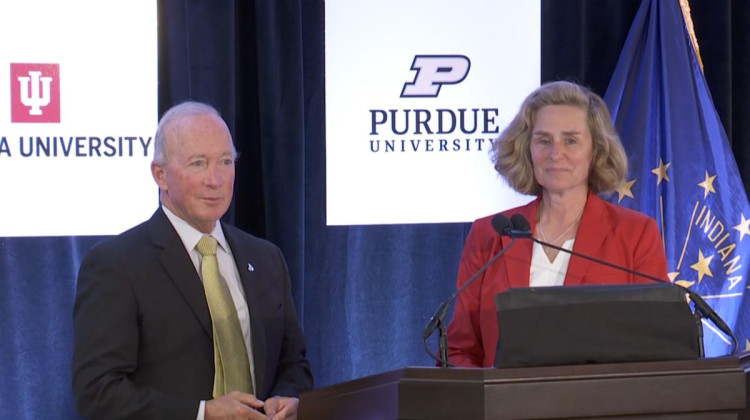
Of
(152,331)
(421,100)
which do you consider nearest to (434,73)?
(421,100)

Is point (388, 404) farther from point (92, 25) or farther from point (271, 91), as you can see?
point (92, 25)

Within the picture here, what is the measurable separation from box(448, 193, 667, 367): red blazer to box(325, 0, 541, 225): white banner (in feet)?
4.48

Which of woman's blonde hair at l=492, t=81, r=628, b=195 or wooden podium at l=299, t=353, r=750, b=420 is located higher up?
woman's blonde hair at l=492, t=81, r=628, b=195

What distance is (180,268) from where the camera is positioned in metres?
2.68

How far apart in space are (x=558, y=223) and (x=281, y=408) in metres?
0.95

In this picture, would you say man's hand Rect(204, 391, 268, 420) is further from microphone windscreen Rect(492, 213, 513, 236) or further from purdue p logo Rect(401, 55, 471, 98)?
purdue p logo Rect(401, 55, 471, 98)

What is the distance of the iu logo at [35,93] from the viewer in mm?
3850

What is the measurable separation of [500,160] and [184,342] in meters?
1.08

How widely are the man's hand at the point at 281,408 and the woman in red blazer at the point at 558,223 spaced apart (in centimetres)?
47

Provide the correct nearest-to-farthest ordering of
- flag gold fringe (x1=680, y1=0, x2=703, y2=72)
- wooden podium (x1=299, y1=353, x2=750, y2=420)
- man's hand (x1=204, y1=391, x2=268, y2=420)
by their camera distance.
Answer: wooden podium (x1=299, y1=353, x2=750, y2=420), man's hand (x1=204, y1=391, x2=268, y2=420), flag gold fringe (x1=680, y1=0, x2=703, y2=72)

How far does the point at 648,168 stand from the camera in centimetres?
409

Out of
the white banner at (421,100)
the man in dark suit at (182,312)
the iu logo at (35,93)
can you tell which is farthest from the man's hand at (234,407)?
the iu logo at (35,93)

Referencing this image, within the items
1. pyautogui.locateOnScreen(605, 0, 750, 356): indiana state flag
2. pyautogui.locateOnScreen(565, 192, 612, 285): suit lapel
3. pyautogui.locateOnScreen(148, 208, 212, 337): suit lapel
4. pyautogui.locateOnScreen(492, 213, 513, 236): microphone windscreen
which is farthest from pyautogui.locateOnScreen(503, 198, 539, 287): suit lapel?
pyautogui.locateOnScreen(605, 0, 750, 356): indiana state flag

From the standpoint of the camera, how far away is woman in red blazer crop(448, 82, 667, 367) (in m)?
2.72
